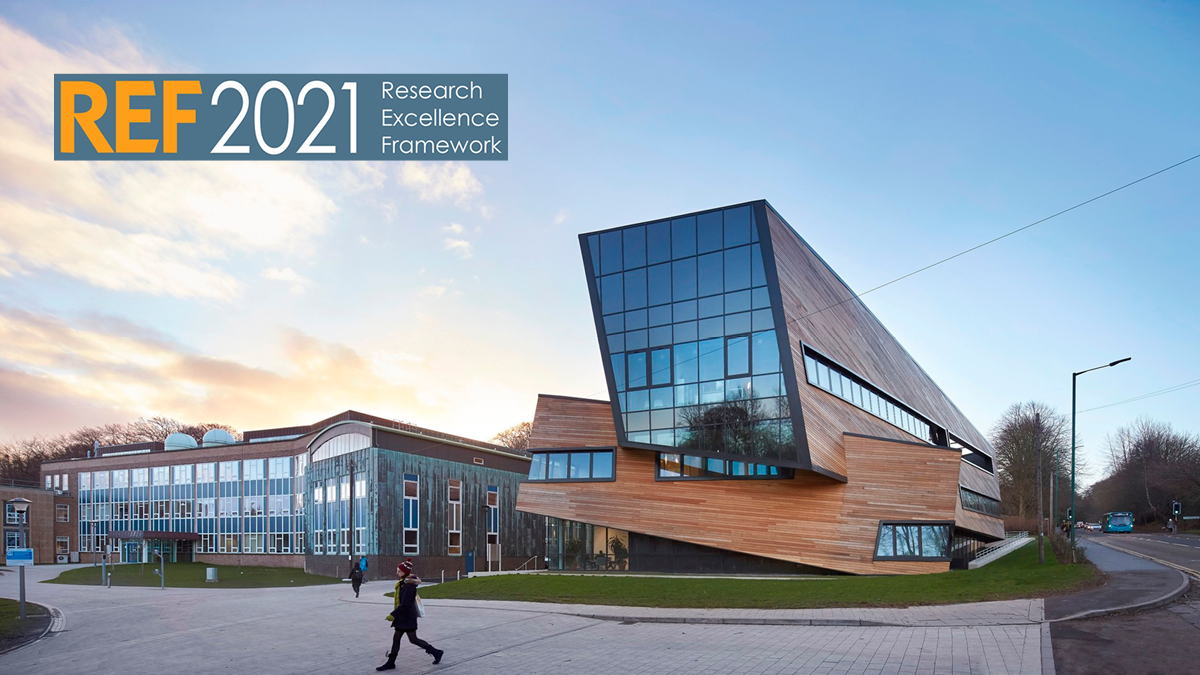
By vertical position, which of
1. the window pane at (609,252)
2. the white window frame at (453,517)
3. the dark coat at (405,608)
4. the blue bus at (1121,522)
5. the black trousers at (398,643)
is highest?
the window pane at (609,252)

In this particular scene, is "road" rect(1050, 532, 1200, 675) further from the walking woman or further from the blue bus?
the blue bus

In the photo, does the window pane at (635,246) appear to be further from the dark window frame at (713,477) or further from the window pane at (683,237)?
the dark window frame at (713,477)

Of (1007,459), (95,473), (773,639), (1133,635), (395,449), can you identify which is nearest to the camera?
(1133,635)

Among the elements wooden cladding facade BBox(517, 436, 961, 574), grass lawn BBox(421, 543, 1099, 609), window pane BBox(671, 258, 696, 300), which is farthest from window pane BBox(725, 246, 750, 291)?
grass lawn BBox(421, 543, 1099, 609)

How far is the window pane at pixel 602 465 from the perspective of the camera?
34656 millimetres

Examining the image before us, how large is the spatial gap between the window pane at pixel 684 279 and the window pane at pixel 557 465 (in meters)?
9.45

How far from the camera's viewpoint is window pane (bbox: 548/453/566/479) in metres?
35.6

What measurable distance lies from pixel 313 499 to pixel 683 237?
1325 inches

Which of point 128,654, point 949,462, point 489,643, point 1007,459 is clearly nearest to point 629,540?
point 949,462

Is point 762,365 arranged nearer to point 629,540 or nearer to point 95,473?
point 629,540

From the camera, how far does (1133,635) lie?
12.7 metres

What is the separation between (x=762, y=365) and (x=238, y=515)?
168 feet

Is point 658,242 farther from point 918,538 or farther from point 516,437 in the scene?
point 516,437

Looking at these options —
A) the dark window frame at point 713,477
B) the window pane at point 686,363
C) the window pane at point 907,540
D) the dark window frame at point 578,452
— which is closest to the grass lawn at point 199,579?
the dark window frame at point 578,452
